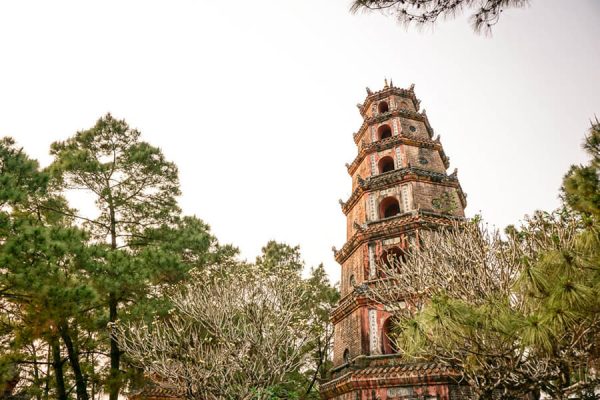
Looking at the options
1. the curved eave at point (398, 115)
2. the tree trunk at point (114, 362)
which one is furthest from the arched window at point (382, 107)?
the tree trunk at point (114, 362)

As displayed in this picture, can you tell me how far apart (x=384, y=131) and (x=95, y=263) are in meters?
14.7

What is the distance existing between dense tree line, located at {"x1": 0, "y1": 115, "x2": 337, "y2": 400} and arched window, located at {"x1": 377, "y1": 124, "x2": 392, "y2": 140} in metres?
9.53

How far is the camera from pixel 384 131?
777 inches

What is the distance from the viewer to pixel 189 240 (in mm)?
13578

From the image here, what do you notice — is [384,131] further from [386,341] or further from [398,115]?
[386,341]

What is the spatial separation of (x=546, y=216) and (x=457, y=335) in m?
5.21

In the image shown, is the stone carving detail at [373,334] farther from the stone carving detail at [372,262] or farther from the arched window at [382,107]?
the arched window at [382,107]

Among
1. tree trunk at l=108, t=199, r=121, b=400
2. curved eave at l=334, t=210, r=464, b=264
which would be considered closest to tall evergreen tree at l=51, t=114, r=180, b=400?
tree trunk at l=108, t=199, r=121, b=400

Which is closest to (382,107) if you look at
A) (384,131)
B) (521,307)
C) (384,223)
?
(384,131)

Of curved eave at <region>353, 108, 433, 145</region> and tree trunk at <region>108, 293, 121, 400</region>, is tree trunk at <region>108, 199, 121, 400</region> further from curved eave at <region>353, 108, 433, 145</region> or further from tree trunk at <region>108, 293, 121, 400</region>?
curved eave at <region>353, 108, 433, 145</region>

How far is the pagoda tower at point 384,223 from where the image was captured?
12180 mm

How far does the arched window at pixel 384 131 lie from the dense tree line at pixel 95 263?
31.3ft

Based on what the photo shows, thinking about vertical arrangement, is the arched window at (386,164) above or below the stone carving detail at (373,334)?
above

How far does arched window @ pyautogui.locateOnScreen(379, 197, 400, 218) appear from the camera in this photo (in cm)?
1639
